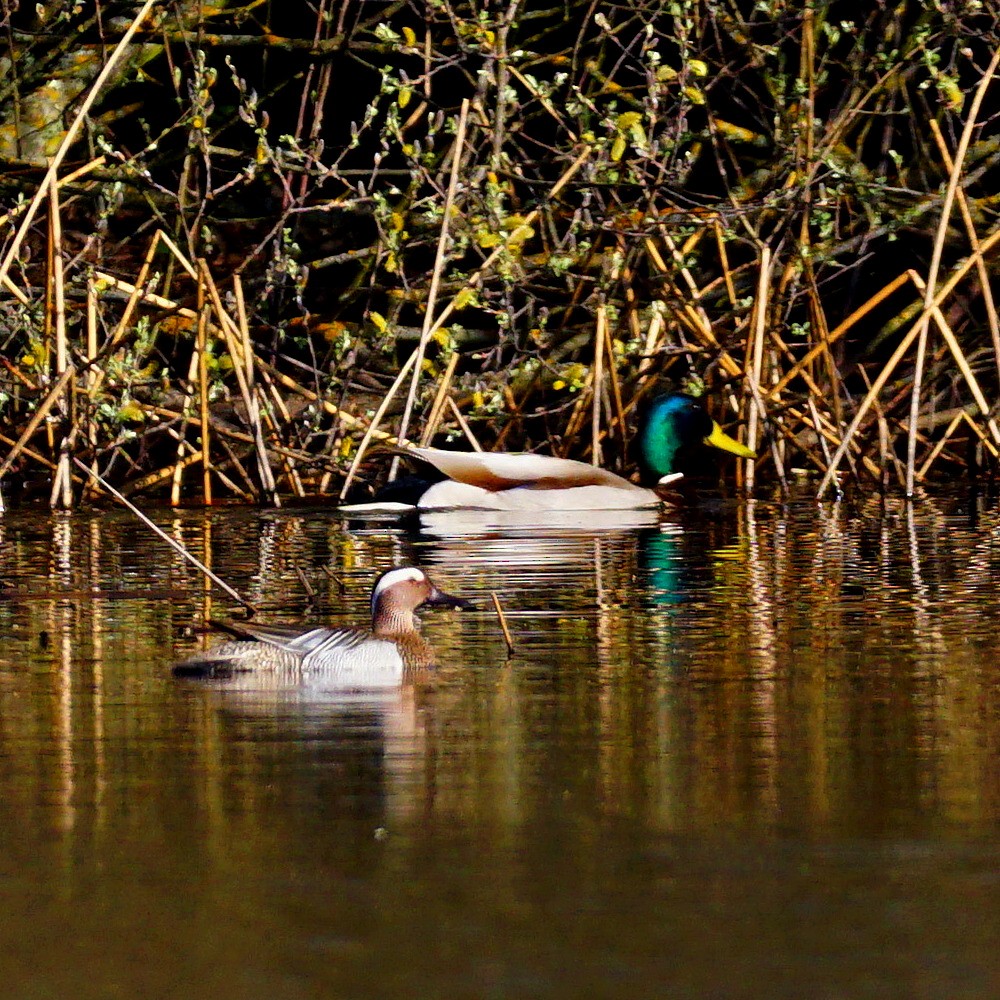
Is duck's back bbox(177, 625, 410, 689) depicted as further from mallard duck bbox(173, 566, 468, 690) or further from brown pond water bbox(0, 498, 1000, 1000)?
brown pond water bbox(0, 498, 1000, 1000)

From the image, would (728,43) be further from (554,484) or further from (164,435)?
(164,435)

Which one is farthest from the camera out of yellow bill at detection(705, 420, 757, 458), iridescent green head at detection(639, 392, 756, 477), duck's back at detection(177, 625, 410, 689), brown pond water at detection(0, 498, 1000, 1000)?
iridescent green head at detection(639, 392, 756, 477)

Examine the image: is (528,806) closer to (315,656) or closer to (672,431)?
(315,656)

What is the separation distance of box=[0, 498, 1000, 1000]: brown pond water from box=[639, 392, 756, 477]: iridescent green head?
501cm

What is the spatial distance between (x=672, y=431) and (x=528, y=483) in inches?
48.1

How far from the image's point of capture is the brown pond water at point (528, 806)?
362 cm

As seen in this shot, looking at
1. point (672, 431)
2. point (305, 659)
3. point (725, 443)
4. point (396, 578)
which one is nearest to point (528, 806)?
point (305, 659)

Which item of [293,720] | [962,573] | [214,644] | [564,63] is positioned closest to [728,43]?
[564,63]

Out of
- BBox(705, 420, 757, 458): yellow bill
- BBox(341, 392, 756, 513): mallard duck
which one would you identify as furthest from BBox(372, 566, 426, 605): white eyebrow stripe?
BBox(705, 420, 757, 458): yellow bill

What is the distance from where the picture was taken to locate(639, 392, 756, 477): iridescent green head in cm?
1326

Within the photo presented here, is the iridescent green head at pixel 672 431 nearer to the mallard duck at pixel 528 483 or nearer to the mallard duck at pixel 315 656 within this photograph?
the mallard duck at pixel 528 483

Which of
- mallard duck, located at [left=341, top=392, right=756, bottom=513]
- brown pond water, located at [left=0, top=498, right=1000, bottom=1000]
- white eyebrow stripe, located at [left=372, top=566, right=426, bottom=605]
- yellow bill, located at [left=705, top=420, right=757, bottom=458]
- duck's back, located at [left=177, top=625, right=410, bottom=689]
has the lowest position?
brown pond water, located at [left=0, top=498, right=1000, bottom=1000]

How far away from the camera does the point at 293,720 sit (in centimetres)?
566

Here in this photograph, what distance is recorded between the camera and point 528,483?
41.2 ft
